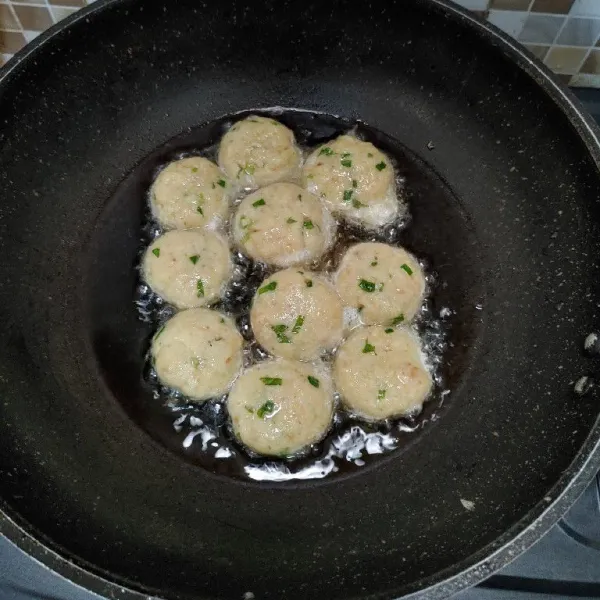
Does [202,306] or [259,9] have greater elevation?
[259,9]

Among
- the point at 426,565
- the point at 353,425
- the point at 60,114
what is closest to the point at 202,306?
the point at 353,425

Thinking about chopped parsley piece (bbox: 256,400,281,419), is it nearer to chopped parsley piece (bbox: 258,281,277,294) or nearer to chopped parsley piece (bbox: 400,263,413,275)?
chopped parsley piece (bbox: 258,281,277,294)

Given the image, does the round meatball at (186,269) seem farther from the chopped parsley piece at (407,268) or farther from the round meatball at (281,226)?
the chopped parsley piece at (407,268)

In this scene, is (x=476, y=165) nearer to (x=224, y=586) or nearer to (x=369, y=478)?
(x=369, y=478)

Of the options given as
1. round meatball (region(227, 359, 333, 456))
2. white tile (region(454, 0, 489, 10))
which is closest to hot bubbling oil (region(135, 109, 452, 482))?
round meatball (region(227, 359, 333, 456))

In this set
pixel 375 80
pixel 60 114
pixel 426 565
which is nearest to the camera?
pixel 426 565

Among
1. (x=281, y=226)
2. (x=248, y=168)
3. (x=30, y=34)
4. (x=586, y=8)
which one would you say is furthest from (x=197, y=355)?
(x=586, y=8)
